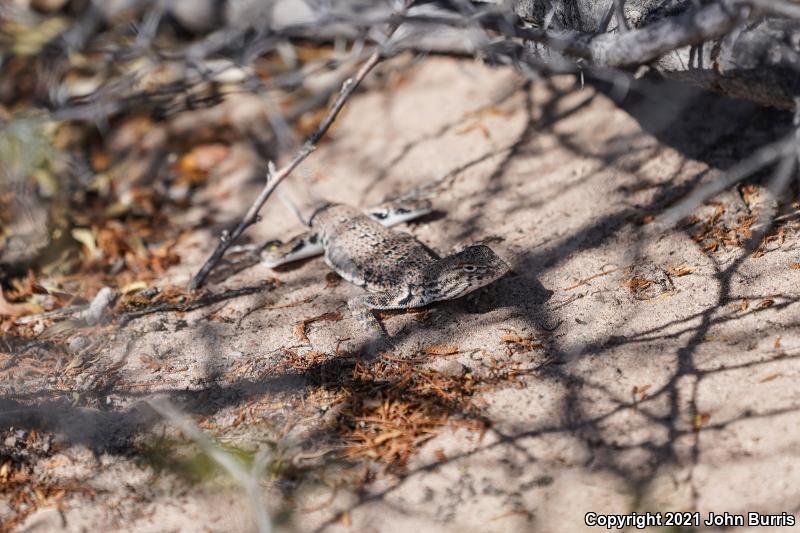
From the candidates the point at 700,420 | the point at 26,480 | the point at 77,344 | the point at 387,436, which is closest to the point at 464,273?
the point at 387,436

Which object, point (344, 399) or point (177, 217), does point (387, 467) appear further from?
point (177, 217)

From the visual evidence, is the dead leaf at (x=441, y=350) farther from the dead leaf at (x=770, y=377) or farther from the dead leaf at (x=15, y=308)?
the dead leaf at (x=15, y=308)

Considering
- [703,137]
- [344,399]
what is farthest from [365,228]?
[703,137]

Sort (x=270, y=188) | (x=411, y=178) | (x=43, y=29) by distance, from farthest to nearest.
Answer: (x=43, y=29), (x=411, y=178), (x=270, y=188)

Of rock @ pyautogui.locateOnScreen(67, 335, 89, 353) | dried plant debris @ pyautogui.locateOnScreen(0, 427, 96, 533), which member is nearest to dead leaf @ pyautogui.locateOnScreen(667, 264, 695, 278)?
dried plant debris @ pyautogui.locateOnScreen(0, 427, 96, 533)

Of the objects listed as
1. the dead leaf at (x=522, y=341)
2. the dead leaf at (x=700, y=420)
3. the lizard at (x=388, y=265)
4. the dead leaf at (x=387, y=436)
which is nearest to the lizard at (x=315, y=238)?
the lizard at (x=388, y=265)

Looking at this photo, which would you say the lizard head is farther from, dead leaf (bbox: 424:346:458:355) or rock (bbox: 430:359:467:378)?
rock (bbox: 430:359:467:378)
